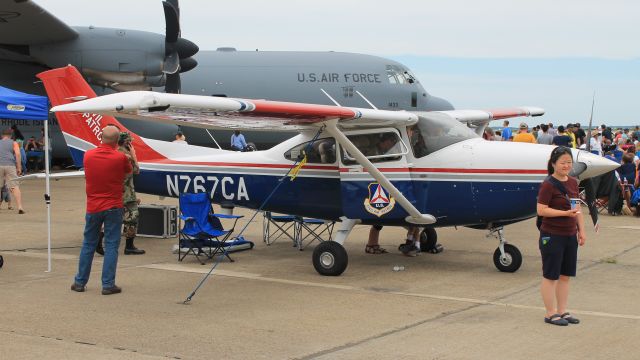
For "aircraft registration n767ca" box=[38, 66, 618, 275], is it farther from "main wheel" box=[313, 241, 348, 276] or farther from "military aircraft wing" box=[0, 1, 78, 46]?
"military aircraft wing" box=[0, 1, 78, 46]

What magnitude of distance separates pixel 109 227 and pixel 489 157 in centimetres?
443

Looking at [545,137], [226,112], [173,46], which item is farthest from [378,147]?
[545,137]

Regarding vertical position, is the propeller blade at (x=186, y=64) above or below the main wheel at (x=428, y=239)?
above

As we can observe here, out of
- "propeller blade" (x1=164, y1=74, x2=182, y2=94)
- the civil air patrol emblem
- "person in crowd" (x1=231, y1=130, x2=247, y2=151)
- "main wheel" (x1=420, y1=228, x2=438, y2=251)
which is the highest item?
"propeller blade" (x1=164, y1=74, x2=182, y2=94)

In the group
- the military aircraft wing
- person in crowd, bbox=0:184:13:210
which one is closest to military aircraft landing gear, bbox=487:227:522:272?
person in crowd, bbox=0:184:13:210

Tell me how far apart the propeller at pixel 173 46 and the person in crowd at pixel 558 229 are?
47.5 ft

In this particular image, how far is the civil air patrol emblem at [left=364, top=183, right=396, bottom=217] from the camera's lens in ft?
31.1

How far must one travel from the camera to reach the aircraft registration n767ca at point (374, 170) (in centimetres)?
897

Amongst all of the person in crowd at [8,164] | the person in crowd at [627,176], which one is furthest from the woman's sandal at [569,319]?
the person in crowd at [8,164]

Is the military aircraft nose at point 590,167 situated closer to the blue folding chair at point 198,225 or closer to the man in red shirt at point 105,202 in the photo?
the blue folding chair at point 198,225

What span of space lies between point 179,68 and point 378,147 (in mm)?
11641

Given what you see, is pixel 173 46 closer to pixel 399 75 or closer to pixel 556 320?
pixel 399 75

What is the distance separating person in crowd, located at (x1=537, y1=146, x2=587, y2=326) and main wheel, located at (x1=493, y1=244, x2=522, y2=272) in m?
2.67

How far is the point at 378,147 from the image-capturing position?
9.73 meters
